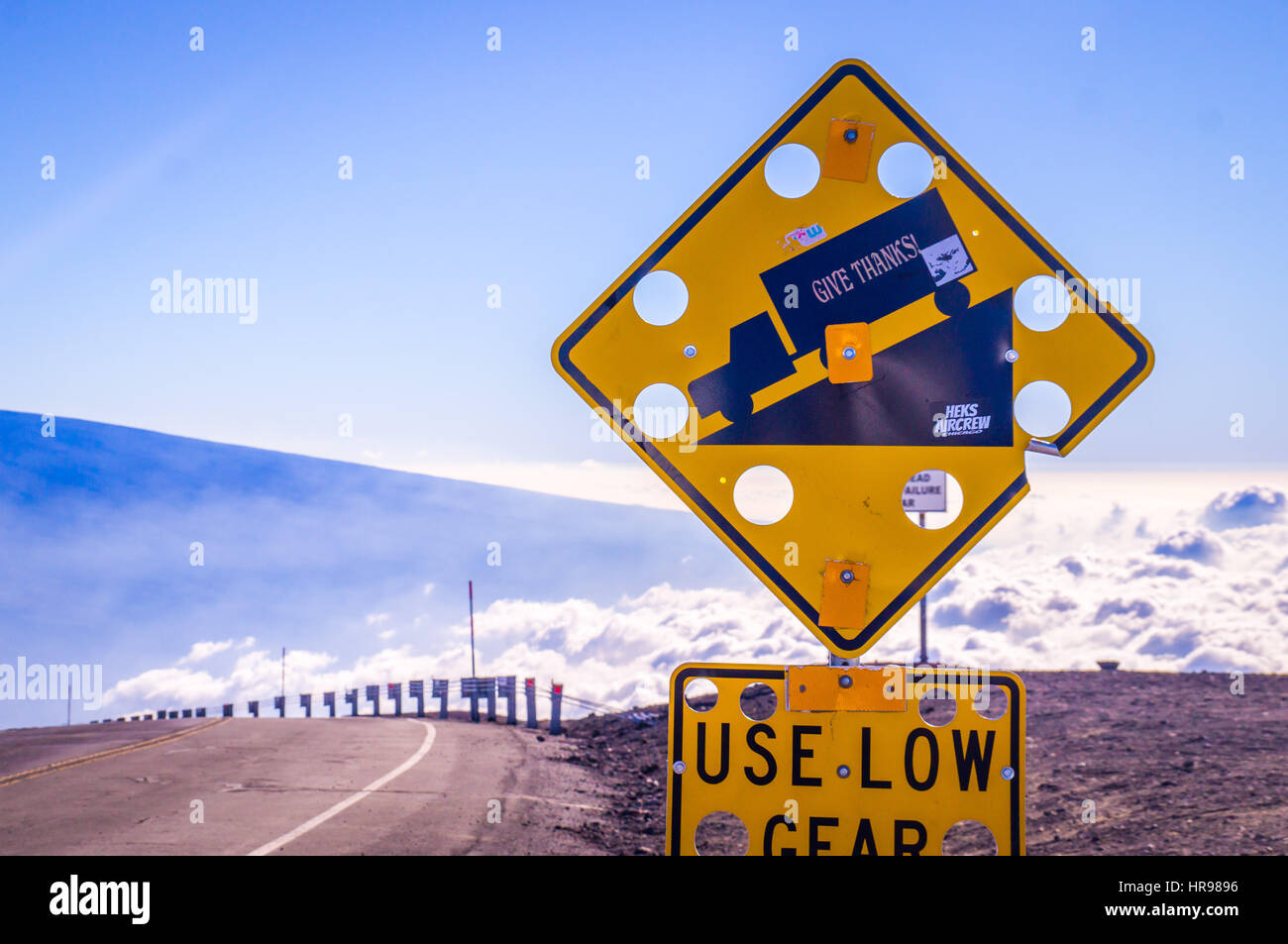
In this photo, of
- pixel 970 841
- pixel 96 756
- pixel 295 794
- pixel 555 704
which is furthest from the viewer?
pixel 555 704

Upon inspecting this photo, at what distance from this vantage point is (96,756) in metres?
13.6

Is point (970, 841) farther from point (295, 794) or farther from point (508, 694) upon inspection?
point (508, 694)

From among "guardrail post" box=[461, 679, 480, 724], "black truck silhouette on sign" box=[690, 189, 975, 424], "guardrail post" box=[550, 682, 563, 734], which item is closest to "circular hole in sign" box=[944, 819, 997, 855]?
"black truck silhouette on sign" box=[690, 189, 975, 424]

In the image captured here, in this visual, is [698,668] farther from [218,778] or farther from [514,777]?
[218,778]

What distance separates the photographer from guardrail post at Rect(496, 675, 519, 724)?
19547 mm

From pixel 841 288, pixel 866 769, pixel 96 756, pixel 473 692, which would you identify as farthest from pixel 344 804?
pixel 473 692

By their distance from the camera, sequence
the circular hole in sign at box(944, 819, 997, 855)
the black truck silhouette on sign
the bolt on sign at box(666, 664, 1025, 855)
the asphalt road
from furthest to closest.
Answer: the circular hole in sign at box(944, 819, 997, 855), the asphalt road, the black truck silhouette on sign, the bolt on sign at box(666, 664, 1025, 855)

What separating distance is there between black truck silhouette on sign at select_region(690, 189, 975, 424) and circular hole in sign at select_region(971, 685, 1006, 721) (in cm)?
114

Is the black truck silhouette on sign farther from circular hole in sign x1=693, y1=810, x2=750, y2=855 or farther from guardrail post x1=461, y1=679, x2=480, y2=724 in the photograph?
guardrail post x1=461, y1=679, x2=480, y2=724

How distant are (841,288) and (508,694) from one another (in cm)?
1783
